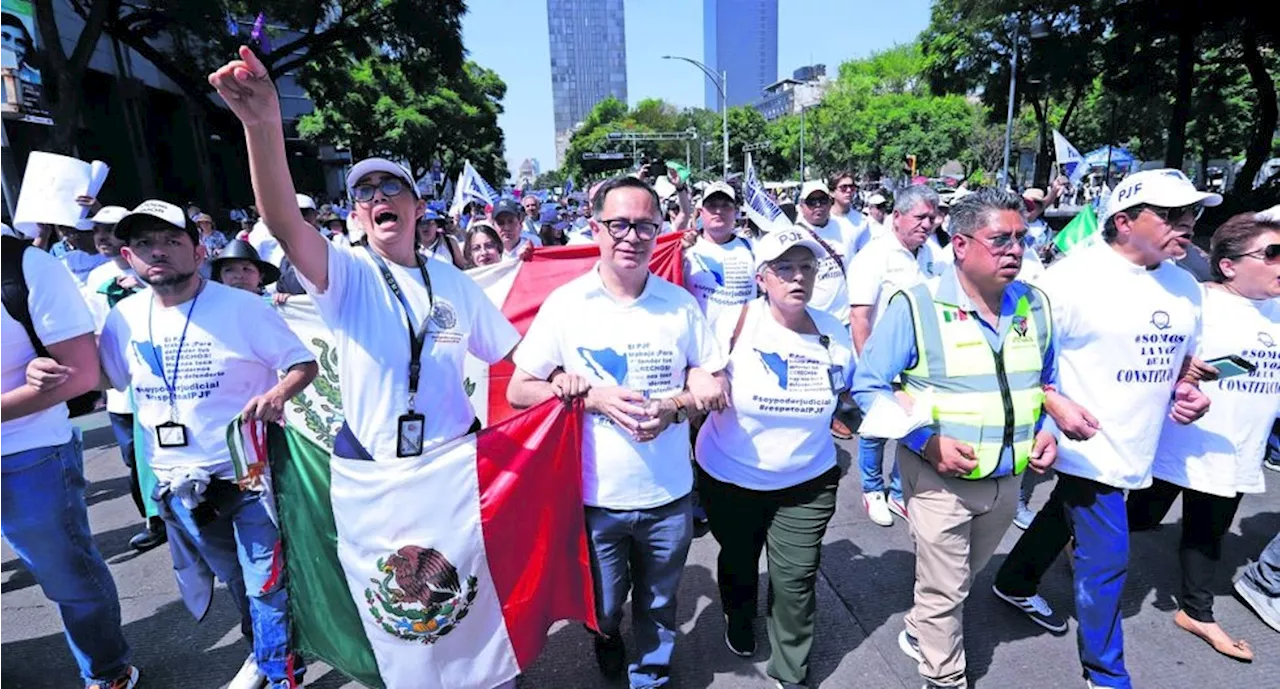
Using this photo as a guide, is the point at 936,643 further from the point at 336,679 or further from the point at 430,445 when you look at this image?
the point at 336,679

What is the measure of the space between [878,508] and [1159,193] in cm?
247

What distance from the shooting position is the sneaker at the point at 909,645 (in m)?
3.00

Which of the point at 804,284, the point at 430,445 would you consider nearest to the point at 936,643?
the point at 804,284

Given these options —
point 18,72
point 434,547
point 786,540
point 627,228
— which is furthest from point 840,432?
point 18,72

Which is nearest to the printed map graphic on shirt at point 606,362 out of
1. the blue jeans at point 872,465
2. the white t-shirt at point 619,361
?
the white t-shirt at point 619,361

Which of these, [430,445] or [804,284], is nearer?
[430,445]

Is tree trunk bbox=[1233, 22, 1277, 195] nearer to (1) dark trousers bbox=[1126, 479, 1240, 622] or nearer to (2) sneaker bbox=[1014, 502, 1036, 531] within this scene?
(2) sneaker bbox=[1014, 502, 1036, 531]

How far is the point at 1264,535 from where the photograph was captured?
161 inches

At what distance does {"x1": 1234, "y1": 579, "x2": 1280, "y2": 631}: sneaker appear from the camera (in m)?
3.20

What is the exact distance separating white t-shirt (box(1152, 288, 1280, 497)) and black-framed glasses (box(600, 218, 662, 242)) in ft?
8.27

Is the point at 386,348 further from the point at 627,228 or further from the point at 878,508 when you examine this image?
the point at 878,508

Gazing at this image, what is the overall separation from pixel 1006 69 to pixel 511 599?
30823 mm

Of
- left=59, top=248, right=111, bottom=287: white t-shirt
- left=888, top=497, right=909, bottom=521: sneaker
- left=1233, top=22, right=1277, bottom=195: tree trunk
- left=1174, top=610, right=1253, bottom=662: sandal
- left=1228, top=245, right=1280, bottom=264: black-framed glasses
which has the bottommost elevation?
left=1174, top=610, right=1253, bottom=662: sandal

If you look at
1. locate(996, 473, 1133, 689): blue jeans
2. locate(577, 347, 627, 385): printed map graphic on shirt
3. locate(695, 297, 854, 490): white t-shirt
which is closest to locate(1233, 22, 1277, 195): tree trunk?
locate(996, 473, 1133, 689): blue jeans
